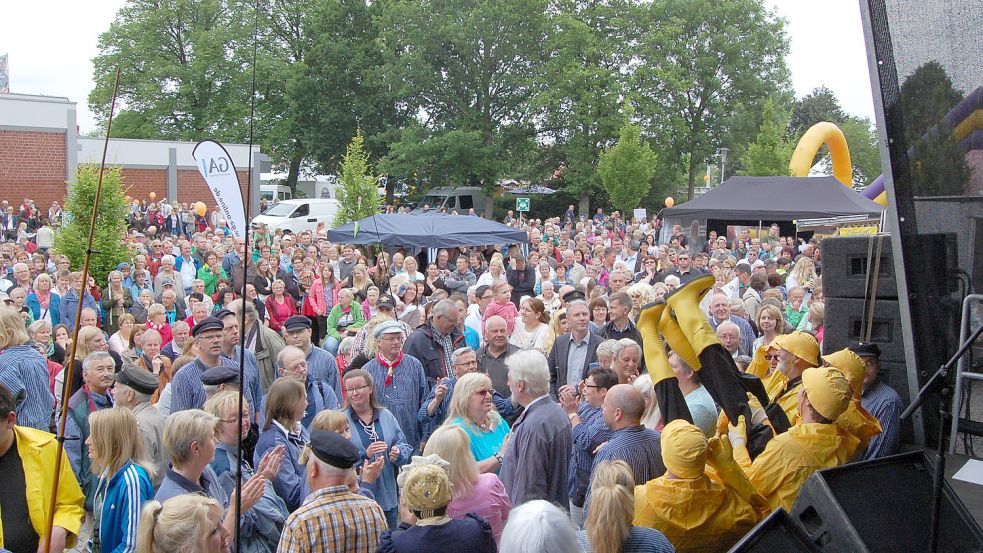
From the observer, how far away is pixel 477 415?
17.1ft

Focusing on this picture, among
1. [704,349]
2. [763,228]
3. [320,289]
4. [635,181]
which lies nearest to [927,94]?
[704,349]

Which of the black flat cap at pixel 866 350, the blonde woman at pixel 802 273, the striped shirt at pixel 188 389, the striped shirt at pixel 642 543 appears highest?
the blonde woman at pixel 802 273

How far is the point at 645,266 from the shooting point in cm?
1311

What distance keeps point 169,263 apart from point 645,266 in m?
7.11

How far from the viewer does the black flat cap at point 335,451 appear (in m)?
3.75

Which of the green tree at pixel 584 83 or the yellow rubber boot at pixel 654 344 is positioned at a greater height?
the green tree at pixel 584 83

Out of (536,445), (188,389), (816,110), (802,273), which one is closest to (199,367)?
(188,389)

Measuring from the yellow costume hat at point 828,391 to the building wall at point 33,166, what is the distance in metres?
32.3

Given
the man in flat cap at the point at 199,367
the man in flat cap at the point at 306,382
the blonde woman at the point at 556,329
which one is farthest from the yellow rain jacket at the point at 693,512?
the blonde woman at the point at 556,329

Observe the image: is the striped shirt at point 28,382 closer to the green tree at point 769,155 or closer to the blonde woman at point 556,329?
the blonde woman at point 556,329

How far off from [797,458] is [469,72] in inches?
1724

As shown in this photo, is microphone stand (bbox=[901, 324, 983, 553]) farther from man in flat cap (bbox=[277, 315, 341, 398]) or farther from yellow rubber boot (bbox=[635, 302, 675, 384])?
man in flat cap (bbox=[277, 315, 341, 398])

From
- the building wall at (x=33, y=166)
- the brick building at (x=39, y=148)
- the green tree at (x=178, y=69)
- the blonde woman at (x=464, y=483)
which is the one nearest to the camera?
the blonde woman at (x=464, y=483)

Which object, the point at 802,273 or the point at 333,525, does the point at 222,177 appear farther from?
the point at 802,273
